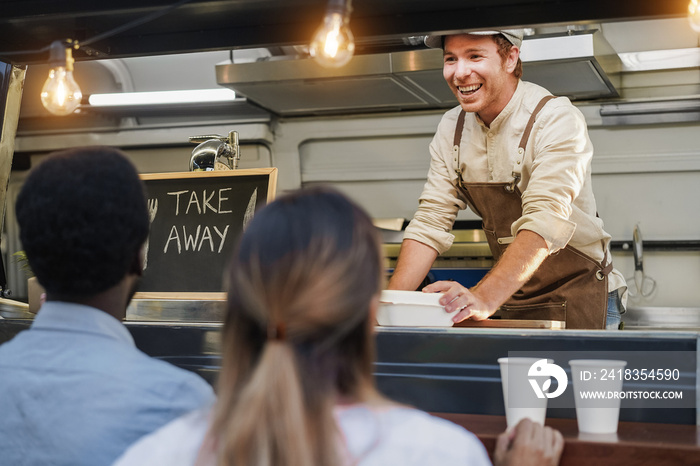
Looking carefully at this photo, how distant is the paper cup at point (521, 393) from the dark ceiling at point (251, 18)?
907mm

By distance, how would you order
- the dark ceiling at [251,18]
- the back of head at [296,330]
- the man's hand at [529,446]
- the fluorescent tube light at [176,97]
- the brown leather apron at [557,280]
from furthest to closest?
the fluorescent tube light at [176,97] → the brown leather apron at [557,280] → the dark ceiling at [251,18] → the man's hand at [529,446] → the back of head at [296,330]

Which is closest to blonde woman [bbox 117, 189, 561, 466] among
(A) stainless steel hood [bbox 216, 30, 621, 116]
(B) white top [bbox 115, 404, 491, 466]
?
(B) white top [bbox 115, 404, 491, 466]

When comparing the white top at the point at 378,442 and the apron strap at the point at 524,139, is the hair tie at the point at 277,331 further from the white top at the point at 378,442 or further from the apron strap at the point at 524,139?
the apron strap at the point at 524,139

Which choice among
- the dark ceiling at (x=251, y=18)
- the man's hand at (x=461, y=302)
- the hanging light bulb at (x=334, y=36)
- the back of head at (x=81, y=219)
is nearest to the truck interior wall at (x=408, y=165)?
the dark ceiling at (x=251, y=18)

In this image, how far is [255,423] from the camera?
2.36ft

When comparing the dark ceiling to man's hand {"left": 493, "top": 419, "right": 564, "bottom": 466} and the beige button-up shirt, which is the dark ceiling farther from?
man's hand {"left": 493, "top": 419, "right": 564, "bottom": 466}

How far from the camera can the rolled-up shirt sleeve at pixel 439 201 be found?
244 cm

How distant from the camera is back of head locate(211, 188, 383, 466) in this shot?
722 mm

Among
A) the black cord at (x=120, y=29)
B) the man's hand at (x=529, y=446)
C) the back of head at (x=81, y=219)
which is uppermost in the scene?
the black cord at (x=120, y=29)

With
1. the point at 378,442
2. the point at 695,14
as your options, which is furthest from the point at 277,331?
the point at 695,14

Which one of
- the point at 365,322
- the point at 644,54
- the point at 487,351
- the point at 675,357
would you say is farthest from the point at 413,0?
the point at 644,54

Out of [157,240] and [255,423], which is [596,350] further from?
[157,240]

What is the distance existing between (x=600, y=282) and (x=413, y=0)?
41.5 inches

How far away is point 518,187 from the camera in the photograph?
7.73 ft
